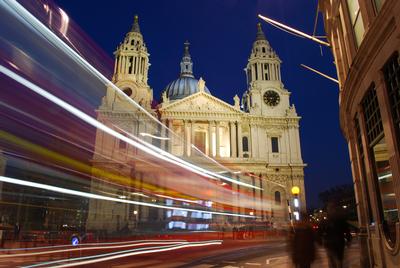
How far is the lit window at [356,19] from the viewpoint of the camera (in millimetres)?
9633

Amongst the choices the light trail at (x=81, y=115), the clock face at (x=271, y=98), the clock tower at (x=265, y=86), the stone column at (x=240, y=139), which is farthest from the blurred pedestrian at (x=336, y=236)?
the clock face at (x=271, y=98)

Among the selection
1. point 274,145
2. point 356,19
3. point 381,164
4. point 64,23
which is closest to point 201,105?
point 274,145

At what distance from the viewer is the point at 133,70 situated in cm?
5169

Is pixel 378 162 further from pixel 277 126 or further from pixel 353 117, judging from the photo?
pixel 277 126

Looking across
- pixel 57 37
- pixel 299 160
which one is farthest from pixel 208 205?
pixel 299 160

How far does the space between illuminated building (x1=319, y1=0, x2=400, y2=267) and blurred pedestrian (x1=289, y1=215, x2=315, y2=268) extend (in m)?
2.13

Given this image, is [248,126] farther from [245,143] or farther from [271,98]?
[271,98]

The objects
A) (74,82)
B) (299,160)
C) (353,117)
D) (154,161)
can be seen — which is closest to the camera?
(74,82)

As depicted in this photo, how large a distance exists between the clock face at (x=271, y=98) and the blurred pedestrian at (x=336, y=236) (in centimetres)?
4445

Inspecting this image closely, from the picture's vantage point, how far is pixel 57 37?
8.72 meters

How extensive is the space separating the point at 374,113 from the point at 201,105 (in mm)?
39720

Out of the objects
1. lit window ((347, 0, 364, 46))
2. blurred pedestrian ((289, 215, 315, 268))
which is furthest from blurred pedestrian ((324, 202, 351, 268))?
lit window ((347, 0, 364, 46))

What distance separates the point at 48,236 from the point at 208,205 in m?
10.4

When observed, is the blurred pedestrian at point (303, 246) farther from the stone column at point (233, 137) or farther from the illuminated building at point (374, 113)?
the stone column at point (233, 137)
